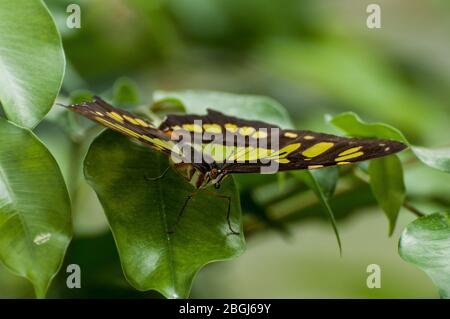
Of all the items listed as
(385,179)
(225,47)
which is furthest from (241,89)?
(385,179)

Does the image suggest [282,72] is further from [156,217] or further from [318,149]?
[156,217]

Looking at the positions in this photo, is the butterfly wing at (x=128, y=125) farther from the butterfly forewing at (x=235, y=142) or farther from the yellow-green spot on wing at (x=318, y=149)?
the yellow-green spot on wing at (x=318, y=149)

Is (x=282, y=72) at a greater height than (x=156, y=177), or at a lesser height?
greater

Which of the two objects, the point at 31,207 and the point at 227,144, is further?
the point at 227,144

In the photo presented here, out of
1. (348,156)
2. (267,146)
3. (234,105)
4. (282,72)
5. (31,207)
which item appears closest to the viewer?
(31,207)

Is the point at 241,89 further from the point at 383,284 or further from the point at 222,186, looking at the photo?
the point at 222,186

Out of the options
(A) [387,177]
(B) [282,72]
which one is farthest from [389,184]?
(B) [282,72]
